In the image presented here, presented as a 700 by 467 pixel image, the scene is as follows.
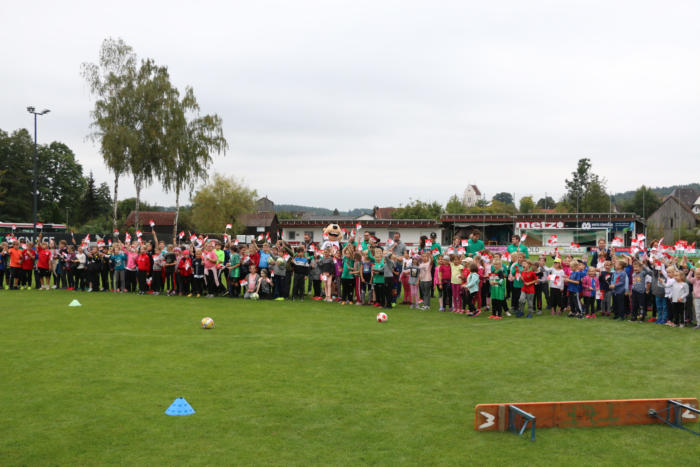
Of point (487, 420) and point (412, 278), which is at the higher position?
point (412, 278)

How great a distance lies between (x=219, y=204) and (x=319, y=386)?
5840 centimetres

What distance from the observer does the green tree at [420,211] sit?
263 feet

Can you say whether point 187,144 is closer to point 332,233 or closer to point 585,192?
point 332,233

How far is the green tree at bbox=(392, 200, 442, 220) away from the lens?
3162 inches

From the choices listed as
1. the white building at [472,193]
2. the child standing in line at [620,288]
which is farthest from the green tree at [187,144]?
the white building at [472,193]

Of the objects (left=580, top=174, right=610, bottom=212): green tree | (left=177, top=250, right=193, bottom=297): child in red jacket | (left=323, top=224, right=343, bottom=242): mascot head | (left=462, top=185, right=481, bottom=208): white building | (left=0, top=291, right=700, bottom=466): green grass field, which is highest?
(left=462, top=185, right=481, bottom=208): white building

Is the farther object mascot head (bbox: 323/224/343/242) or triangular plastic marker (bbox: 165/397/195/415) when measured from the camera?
mascot head (bbox: 323/224/343/242)

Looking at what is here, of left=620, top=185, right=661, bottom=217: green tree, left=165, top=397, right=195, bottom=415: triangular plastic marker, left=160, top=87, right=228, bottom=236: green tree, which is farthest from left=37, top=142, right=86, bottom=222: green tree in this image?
left=620, top=185, right=661, bottom=217: green tree

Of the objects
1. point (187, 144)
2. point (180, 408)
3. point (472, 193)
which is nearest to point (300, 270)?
point (180, 408)

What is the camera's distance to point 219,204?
63719mm

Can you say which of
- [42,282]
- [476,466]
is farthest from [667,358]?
[42,282]

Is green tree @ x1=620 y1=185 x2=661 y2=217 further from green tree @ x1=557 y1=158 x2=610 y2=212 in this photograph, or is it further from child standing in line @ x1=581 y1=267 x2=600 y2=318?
child standing in line @ x1=581 y1=267 x2=600 y2=318

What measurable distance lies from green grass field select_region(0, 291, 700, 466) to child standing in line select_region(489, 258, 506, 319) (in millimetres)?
1030

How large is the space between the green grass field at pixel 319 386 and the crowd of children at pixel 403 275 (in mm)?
1276
